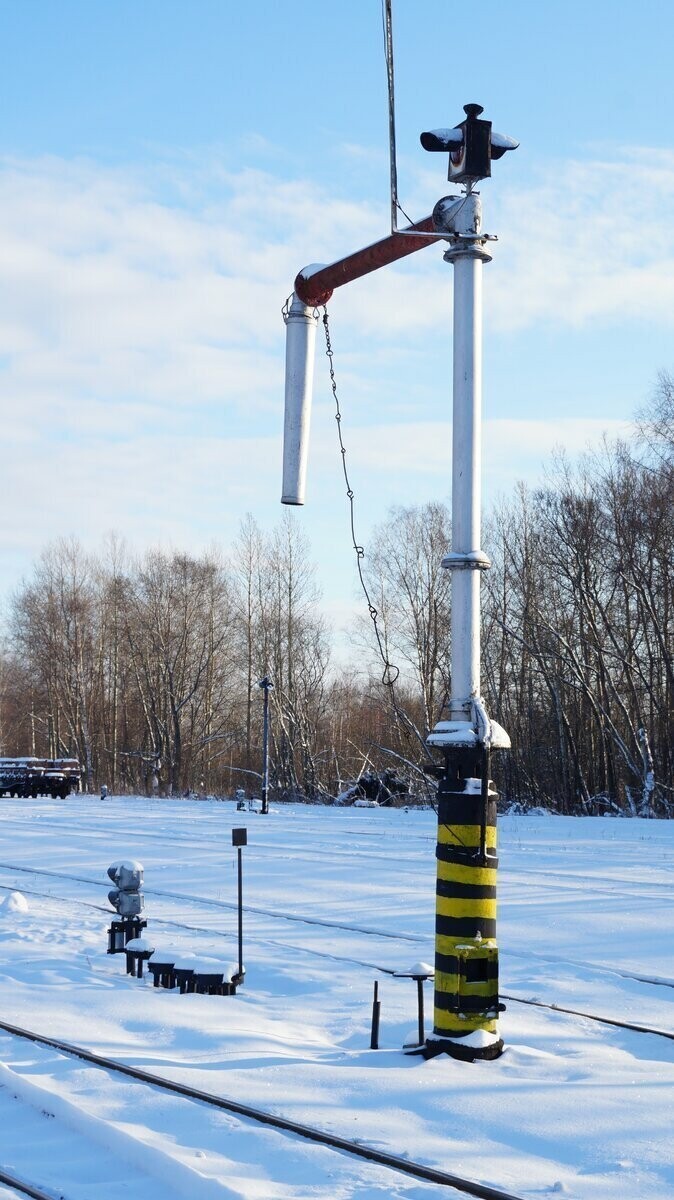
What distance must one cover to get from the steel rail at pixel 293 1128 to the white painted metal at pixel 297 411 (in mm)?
3614

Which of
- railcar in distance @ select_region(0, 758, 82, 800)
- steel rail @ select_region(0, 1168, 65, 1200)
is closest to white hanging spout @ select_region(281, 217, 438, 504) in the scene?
steel rail @ select_region(0, 1168, 65, 1200)

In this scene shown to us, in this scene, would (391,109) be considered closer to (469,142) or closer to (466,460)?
(469,142)

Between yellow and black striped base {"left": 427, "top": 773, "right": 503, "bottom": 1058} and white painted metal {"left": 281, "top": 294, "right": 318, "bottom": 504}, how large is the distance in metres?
2.28

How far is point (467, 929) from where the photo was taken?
7039 millimetres

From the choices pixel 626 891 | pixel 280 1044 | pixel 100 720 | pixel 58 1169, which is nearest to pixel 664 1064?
pixel 280 1044

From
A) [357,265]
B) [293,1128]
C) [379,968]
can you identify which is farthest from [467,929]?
[357,265]

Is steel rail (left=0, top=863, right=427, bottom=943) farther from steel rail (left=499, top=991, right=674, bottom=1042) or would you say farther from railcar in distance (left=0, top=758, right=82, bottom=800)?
railcar in distance (left=0, top=758, right=82, bottom=800)

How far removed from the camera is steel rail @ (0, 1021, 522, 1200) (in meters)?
4.85

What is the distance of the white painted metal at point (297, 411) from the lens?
8.03 meters

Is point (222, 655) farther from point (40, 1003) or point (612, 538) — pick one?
point (40, 1003)

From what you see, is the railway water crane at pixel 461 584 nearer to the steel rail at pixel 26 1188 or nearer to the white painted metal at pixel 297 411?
the white painted metal at pixel 297 411

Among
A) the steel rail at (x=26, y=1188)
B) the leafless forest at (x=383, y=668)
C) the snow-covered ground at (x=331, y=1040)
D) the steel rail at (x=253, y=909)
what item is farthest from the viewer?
the leafless forest at (x=383, y=668)

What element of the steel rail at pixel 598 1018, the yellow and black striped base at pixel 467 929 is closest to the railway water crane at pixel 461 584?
the yellow and black striped base at pixel 467 929

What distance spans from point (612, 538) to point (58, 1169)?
36.6 metres
